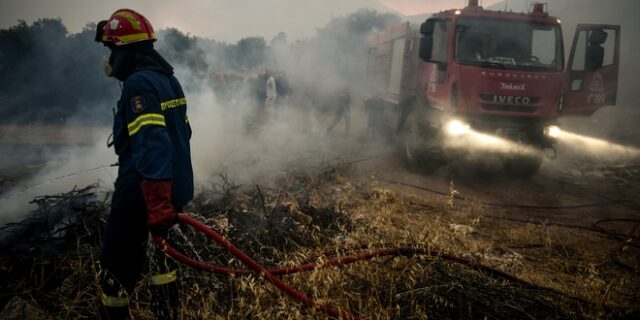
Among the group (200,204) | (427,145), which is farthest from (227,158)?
(427,145)

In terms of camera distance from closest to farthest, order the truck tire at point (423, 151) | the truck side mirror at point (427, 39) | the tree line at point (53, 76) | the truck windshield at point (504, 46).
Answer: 1. the truck windshield at point (504, 46)
2. the truck side mirror at point (427, 39)
3. the truck tire at point (423, 151)
4. the tree line at point (53, 76)

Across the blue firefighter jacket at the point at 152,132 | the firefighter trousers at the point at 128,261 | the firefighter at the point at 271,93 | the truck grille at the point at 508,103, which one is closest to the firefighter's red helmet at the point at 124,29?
the blue firefighter jacket at the point at 152,132

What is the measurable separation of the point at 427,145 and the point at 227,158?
3.98 meters

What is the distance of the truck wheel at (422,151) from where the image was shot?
730 centimetres

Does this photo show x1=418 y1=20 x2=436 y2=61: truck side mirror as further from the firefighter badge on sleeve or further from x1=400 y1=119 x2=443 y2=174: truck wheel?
the firefighter badge on sleeve

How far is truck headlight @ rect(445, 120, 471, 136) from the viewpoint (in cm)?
666

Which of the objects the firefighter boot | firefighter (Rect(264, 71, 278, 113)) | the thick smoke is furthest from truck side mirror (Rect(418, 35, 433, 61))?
firefighter (Rect(264, 71, 278, 113))

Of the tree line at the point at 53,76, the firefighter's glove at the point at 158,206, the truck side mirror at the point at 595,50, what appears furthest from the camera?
the tree line at the point at 53,76

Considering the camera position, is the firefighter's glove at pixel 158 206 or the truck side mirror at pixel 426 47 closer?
the firefighter's glove at pixel 158 206

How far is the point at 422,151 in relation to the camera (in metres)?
7.36

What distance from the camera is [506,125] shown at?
21.8 ft

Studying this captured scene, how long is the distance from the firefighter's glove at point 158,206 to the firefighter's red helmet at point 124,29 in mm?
930

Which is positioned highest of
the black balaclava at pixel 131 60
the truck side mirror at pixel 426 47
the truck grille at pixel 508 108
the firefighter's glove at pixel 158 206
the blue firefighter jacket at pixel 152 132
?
the truck side mirror at pixel 426 47

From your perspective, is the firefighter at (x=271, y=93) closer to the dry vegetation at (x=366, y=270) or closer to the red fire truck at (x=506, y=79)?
the red fire truck at (x=506, y=79)
